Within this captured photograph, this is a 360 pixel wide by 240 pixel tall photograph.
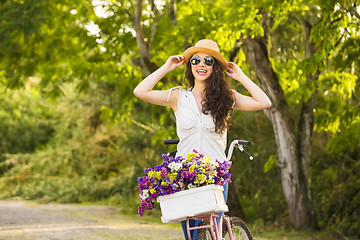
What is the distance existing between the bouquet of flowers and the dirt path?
6.54 metres

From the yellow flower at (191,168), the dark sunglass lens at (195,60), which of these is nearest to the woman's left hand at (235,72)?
the dark sunglass lens at (195,60)

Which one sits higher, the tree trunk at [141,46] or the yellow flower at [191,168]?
the tree trunk at [141,46]

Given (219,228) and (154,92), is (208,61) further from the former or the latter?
(219,228)

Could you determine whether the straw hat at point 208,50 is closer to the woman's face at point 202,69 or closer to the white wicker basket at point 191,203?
the woman's face at point 202,69

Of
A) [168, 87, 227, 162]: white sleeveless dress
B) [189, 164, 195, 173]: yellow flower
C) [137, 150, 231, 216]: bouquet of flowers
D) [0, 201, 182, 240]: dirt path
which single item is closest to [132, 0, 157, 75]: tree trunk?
[0, 201, 182, 240]: dirt path

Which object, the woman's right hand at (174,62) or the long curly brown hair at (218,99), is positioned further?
the woman's right hand at (174,62)

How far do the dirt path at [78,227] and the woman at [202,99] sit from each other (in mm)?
6209

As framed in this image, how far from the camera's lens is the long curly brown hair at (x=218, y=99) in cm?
458

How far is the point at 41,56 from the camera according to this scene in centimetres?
1593

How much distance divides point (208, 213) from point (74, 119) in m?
20.6

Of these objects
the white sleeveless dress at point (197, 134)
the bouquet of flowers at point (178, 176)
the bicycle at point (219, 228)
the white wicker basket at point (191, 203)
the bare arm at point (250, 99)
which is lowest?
the bicycle at point (219, 228)

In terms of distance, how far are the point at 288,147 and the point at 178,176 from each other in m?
8.36

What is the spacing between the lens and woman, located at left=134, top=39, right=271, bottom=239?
4562mm

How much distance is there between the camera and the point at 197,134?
Answer: 455cm
